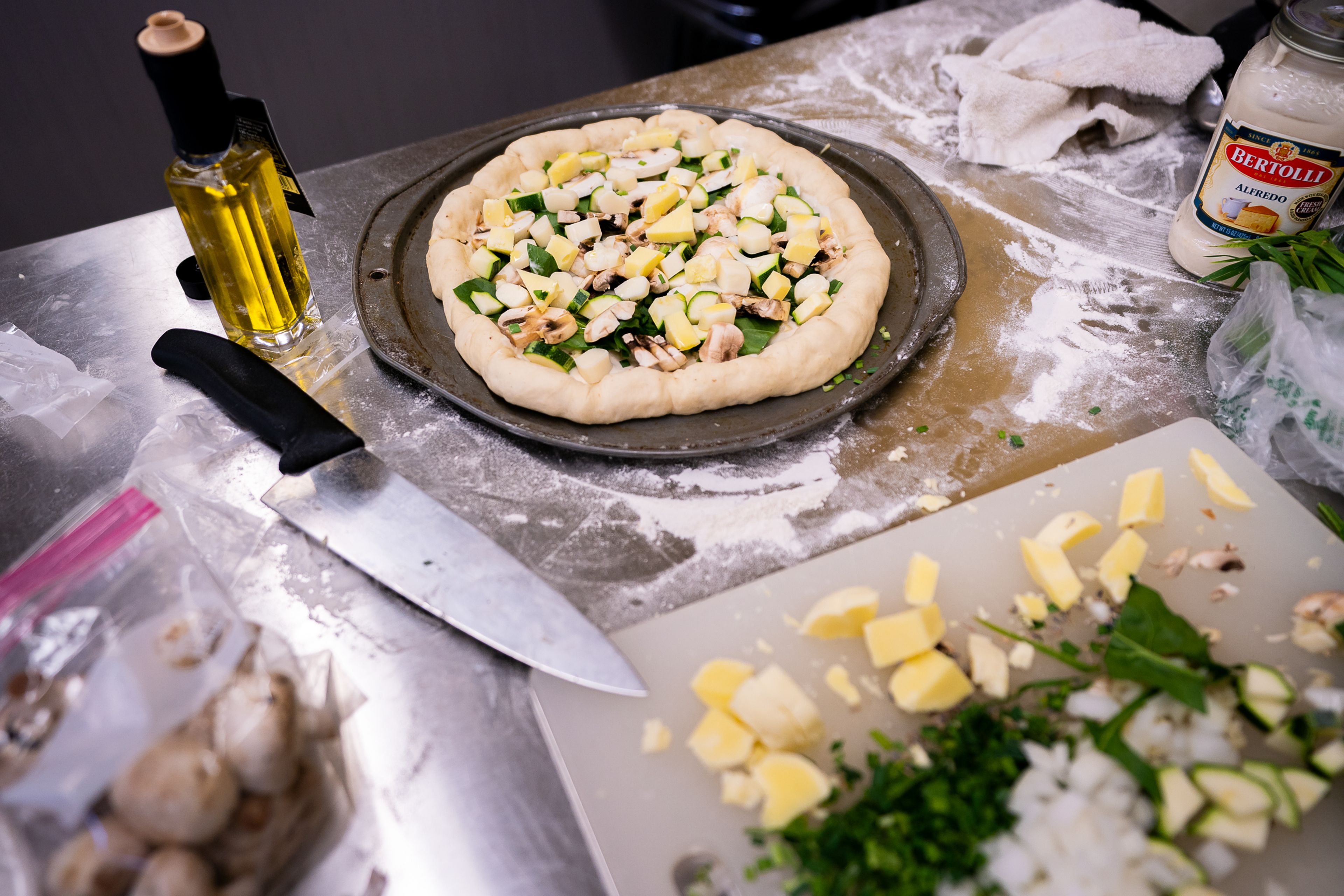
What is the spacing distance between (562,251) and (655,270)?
21 centimetres

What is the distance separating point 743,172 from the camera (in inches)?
80.4

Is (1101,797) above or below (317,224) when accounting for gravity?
below

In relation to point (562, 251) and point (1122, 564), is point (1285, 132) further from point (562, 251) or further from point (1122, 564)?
point (562, 251)

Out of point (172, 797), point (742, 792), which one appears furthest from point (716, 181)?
point (172, 797)

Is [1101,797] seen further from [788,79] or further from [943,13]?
[943,13]

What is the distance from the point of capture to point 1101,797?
1.09 metres

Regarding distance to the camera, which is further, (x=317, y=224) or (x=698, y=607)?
(x=317, y=224)

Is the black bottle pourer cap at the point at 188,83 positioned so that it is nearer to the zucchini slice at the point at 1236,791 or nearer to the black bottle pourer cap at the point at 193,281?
the black bottle pourer cap at the point at 193,281

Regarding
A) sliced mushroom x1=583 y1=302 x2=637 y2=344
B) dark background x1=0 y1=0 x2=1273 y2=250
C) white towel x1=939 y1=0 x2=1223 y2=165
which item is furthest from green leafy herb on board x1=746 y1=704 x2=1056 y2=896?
dark background x1=0 y1=0 x2=1273 y2=250

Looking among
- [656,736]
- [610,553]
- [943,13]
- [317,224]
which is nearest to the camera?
[656,736]

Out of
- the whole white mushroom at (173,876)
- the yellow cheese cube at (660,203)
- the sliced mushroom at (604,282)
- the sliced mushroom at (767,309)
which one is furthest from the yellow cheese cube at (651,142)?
the whole white mushroom at (173,876)

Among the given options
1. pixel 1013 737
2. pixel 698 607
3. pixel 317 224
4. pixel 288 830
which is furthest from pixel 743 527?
pixel 317 224

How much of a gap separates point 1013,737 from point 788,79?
2.20 metres

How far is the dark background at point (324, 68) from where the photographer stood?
3.35 m
